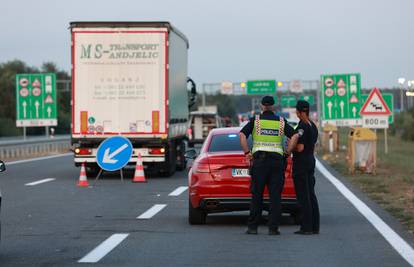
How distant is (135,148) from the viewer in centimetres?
2559

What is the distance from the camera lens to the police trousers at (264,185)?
1266 centimetres

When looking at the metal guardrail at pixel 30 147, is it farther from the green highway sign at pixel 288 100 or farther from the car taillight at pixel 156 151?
the green highway sign at pixel 288 100

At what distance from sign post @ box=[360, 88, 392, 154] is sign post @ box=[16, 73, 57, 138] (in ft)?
79.7

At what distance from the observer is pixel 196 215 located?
14.0 metres

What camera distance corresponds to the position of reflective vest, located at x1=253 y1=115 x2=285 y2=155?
12.6m

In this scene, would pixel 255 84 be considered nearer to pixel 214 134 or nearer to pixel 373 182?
pixel 373 182

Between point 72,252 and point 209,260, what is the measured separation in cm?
161

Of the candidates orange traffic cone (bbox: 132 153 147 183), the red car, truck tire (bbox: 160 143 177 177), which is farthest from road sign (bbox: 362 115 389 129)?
the red car

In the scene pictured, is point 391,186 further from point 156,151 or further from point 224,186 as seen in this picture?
point 224,186

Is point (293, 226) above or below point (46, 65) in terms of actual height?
below

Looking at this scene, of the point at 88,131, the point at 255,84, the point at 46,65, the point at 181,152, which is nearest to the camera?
the point at 88,131

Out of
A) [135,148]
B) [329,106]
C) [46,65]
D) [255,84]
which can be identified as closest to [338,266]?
[135,148]

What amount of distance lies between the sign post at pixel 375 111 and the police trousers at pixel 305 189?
17.1 meters

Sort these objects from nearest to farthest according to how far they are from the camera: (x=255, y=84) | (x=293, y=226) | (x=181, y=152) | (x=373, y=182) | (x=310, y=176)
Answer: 1. (x=310, y=176)
2. (x=293, y=226)
3. (x=373, y=182)
4. (x=181, y=152)
5. (x=255, y=84)
